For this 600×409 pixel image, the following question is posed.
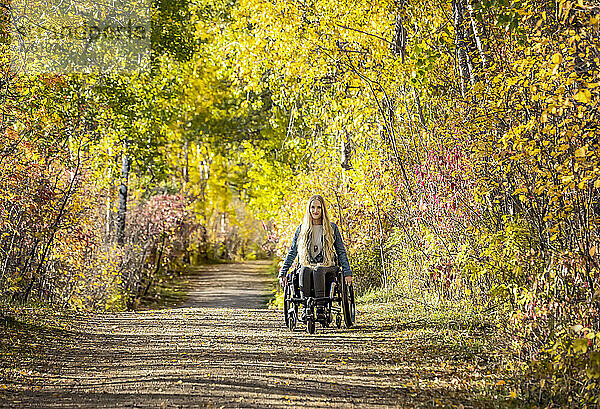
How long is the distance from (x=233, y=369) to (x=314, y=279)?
2825 millimetres

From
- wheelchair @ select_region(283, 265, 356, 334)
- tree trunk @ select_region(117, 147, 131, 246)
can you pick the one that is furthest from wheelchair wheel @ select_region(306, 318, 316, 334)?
tree trunk @ select_region(117, 147, 131, 246)

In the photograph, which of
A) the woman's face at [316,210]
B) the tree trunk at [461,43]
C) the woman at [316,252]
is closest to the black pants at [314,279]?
the woman at [316,252]

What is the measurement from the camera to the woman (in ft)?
30.9

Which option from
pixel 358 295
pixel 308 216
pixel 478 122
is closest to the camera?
Answer: pixel 478 122

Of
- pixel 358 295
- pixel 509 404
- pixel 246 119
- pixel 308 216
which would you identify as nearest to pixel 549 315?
pixel 509 404

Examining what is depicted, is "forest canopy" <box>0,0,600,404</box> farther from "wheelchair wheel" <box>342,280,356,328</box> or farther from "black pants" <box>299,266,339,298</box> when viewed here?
"black pants" <box>299,266,339,298</box>

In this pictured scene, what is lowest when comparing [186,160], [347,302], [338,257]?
[347,302]

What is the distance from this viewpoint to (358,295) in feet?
51.6

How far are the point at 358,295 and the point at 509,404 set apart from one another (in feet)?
33.8

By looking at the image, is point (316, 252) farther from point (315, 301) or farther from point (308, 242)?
point (315, 301)

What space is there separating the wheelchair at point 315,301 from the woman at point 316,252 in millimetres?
83

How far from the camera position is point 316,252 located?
31.4ft

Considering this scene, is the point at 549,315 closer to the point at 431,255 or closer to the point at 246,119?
the point at 431,255

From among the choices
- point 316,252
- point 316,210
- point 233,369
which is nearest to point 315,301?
point 316,252
